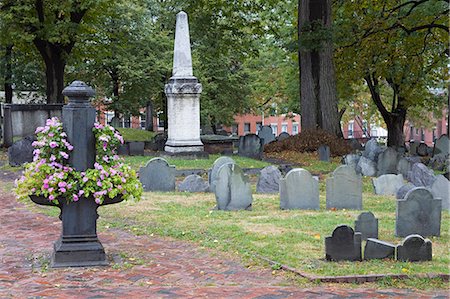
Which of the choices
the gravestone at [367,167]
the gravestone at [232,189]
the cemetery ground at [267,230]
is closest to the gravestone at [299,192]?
the cemetery ground at [267,230]

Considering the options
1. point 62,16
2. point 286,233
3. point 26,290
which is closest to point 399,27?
point 62,16

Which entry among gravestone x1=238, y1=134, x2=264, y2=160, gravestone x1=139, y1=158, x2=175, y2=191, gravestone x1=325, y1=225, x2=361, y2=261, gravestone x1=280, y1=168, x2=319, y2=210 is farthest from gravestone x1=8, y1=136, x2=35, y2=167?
gravestone x1=325, y1=225, x2=361, y2=261

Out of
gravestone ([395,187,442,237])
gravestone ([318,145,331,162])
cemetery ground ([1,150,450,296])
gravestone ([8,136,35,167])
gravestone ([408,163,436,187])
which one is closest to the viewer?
cemetery ground ([1,150,450,296])

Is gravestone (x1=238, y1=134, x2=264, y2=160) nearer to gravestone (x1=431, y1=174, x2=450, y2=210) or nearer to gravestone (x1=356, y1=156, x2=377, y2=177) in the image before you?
gravestone (x1=356, y1=156, x2=377, y2=177)

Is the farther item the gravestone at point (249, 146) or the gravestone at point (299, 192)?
the gravestone at point (249, 146)

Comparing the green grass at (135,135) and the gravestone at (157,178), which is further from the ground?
the green grass at (135,135)

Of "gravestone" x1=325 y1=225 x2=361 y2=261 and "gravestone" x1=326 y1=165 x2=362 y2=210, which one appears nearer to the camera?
"gravestone" x1=325 y1=225 x2=361 y2=261

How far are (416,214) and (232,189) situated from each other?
3.55 meters

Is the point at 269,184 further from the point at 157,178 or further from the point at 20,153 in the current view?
the point at 20,153

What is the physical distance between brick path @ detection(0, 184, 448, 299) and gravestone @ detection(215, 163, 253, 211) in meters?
2.54

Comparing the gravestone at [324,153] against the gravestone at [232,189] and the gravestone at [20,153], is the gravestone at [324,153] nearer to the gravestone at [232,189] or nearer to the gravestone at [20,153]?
the gravestone at [20,153]

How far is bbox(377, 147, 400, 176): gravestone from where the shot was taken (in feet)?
62.6

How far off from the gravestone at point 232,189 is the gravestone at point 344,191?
147cm

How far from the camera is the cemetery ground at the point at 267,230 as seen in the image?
8.44m
